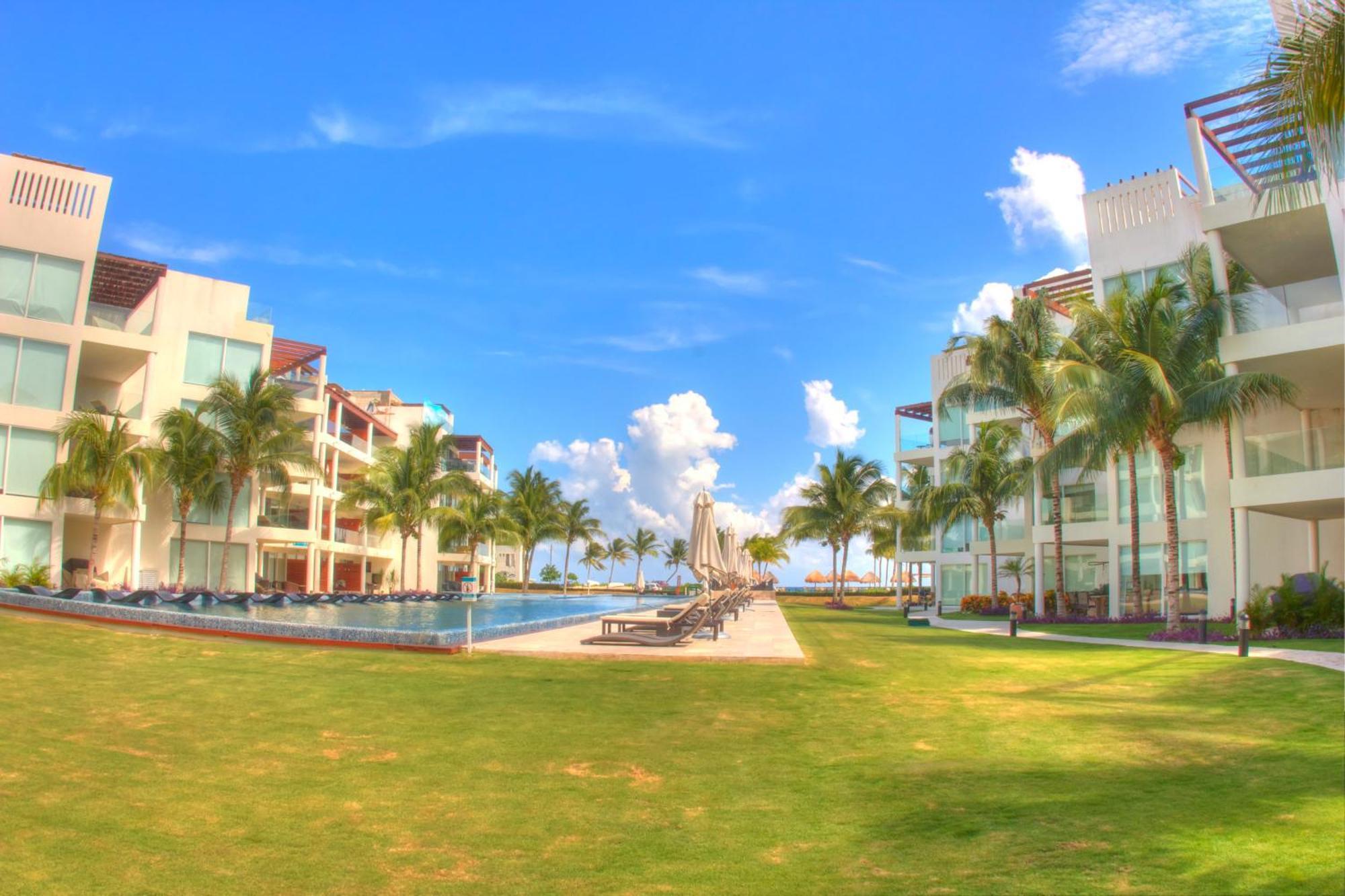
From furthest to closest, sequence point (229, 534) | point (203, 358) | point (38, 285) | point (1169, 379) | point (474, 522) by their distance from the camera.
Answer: point (474, 522)
point (203, 358)
point (229, 534)
point (38, 285)
point (1169, 379)

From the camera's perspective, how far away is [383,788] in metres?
6.38

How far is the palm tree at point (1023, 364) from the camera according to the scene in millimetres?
27312

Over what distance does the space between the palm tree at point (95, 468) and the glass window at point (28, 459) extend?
0.21m

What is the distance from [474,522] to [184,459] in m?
19.5

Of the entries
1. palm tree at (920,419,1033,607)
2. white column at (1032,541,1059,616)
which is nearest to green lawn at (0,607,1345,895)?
white column at (1032,541,1059,616)

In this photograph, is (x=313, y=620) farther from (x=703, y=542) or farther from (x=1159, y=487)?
(x=1159, y=487)

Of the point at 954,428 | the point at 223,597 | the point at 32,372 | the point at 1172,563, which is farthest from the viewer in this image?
the point at 954,428

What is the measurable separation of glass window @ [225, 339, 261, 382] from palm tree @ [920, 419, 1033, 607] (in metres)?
25.3

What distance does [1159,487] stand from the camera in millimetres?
27562

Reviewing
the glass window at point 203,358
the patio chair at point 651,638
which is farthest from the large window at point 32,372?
the patio chair at point 651,638

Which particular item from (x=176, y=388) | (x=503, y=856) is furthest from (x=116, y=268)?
(x=503, y=856)

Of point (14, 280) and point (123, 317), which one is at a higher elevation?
point (14, 280)

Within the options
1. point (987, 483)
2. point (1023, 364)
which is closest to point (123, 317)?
point (1023, 364)

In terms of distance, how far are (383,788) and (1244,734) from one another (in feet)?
23.8
